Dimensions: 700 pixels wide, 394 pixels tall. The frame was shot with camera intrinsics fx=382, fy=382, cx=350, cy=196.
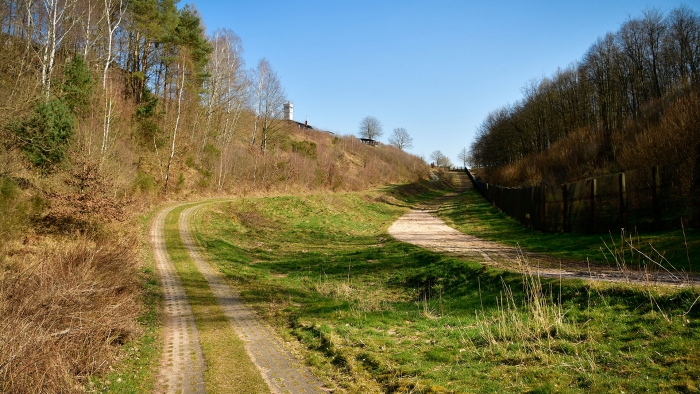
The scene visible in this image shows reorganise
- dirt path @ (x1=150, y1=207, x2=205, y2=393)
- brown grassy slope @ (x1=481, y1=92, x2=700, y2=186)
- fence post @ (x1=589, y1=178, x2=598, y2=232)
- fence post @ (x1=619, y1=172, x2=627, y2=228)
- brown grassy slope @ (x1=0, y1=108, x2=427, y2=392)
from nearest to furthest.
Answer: brown grassy slope @ (x1=0, y1=108, x2=427, y2=392) → dirt path @ (x1=150, y1=207, x2=205, y2=393) → fence post @ (x1=619, y1=172, x2=627, y2=228) → brown grassy slope @ (x1=481, y1=92, x2=700, y2=186) → fence post @ (x1=589, y1=178, x2=598, y2=232)

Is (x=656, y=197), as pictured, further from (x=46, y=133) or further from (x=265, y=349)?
(x=46, y=133)

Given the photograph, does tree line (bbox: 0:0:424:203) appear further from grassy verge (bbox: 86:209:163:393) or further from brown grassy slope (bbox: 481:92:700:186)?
brown grassy slope (bbox: 481:92:700:186)

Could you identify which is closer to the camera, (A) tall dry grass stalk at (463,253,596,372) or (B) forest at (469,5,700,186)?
(A) tall dry grass stalk at (463,253,596,372)

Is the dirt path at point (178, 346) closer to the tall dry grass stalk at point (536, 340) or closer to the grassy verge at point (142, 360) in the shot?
the grassy verge at point (142, 360)

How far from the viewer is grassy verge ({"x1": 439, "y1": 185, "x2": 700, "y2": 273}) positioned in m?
11.3

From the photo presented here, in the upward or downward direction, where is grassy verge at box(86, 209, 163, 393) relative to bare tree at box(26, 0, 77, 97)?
downward

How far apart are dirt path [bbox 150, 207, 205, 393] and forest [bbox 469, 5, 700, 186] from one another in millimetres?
17980

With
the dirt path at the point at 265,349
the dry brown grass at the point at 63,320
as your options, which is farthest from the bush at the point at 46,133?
the dry brown grass at the point at 63,320

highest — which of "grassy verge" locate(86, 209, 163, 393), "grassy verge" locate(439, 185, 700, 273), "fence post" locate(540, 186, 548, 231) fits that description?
"fence post" locate(540, 186, 548, 231)

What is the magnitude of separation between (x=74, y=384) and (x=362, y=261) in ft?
45.0

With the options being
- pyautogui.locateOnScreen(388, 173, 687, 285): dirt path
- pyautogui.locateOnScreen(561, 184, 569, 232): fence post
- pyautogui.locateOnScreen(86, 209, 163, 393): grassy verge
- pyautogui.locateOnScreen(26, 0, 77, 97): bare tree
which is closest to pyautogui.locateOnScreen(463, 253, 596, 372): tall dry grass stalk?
pyautogui.locateOnScreen(388, 173, 687, 285): dirt path

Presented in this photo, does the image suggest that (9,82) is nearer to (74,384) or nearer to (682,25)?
(74,384)

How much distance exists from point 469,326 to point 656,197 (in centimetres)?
1232

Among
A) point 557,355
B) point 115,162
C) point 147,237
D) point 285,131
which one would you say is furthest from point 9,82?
point 285,131
